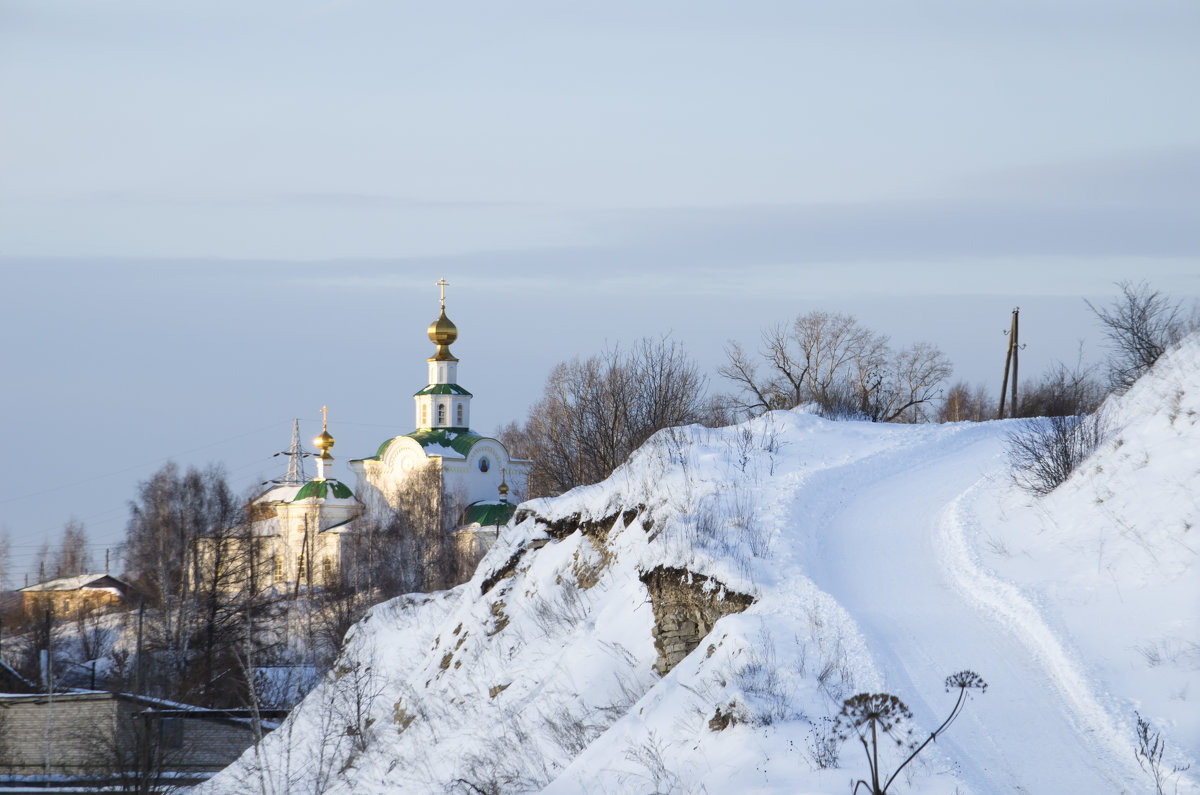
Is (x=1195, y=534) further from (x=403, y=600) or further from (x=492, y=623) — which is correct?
(x=403, y=600)

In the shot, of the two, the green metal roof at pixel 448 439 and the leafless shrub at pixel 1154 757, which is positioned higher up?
the leafless shrub at pixel 1154 757

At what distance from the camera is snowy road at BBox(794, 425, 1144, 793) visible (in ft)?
23.1

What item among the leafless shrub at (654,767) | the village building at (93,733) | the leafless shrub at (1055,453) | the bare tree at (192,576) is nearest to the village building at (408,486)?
the bare tree at (192,576)

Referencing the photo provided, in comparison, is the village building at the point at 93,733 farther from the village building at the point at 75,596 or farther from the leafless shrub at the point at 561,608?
the leafless shrub at the point at 561,608

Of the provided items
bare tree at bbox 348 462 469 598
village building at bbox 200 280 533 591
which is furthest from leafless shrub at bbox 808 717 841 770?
village building at bbox 200 280 533 591

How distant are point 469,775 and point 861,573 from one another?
4598 millimetres

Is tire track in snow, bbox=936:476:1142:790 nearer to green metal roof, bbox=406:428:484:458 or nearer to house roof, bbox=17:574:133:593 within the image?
house roof, bbox=17:574:133:593

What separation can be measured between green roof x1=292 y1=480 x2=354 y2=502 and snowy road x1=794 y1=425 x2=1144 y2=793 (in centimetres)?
5232

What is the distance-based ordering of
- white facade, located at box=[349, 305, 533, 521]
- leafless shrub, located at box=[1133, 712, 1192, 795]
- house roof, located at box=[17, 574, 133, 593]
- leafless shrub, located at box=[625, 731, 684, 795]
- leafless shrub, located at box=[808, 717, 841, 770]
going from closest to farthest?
leafless shrub, located at box=[1133, 712, 1192, 795]
leafless shrub, located at box=[808, 717, 841, 770]
leafless shrub, located at box=[625, 731, 684, 795]
house roof, located at box=[17, 574, 133, 593]
white facade, located at box=[349, 305, 533, 521]

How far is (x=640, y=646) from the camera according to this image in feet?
38.1

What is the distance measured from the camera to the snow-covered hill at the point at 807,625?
7.61m

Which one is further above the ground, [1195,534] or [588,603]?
[1195,534]

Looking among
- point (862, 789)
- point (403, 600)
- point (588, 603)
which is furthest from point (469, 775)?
point (403, 600)

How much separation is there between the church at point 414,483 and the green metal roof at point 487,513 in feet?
0.18
